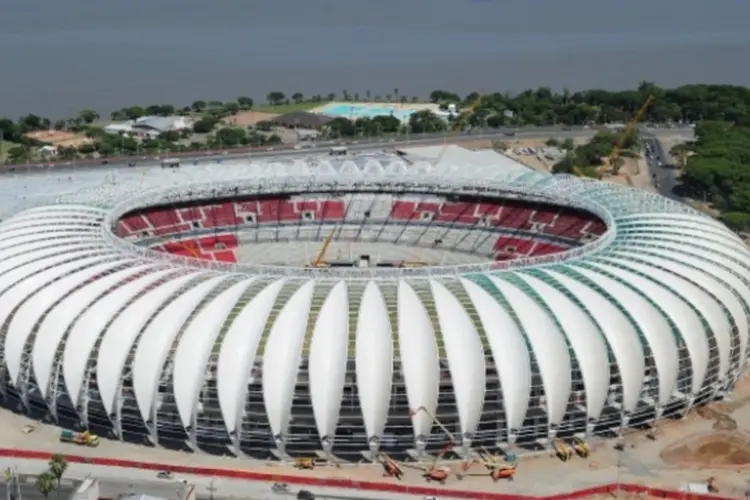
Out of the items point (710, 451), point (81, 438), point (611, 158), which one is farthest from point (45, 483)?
point (611, 158)

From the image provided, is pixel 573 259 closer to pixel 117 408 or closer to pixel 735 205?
pixel 117 408

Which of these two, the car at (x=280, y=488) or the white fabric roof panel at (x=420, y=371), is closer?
the car at (x=280, y=488)

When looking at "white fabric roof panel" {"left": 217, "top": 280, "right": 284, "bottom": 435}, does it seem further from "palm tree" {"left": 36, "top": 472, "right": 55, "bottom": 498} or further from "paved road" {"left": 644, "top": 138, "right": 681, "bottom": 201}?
"paved road" {"left": 644, "top": 138, "right": 681, "bottom": 201}

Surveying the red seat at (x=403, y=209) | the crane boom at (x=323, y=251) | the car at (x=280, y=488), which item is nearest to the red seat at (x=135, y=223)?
the crane boom at (x=323, y=251)

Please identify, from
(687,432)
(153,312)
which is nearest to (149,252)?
(153,312)

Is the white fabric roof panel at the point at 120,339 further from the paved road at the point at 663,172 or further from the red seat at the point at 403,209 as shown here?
the paved road at the point at 663,172

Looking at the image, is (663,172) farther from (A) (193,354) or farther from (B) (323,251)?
(A) (193,354)
